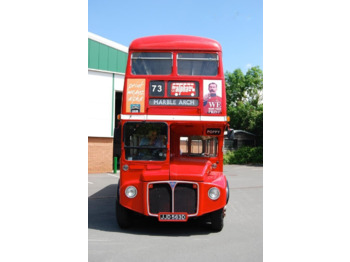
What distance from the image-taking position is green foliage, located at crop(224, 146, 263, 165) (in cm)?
2911

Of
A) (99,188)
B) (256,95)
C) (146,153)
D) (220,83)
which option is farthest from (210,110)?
(256,95)

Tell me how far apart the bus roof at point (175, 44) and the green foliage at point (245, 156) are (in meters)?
23.0

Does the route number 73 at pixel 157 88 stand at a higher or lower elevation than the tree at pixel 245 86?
lower

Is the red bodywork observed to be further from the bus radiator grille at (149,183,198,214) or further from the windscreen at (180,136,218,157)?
the windscreen at (180,136,218,157)

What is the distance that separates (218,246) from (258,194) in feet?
21.9

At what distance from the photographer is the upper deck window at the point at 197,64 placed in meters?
6.61

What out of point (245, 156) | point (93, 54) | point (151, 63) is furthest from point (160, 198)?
point (245, 156)

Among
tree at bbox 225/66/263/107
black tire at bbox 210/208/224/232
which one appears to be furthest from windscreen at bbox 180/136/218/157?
tree at bbox 225/66/263/107

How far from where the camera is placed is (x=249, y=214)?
8.14 m

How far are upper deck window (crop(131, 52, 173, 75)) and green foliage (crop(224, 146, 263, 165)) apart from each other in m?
23.2

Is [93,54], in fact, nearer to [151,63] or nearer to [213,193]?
[151,63]

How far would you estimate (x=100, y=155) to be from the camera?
17.5m

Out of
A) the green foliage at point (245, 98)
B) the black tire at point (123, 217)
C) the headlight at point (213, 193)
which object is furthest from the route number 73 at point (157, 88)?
the green foliage at point (245, 98)

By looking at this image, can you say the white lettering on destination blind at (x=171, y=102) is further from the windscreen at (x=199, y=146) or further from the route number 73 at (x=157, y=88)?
the windscreen at (x=199, y=146)
